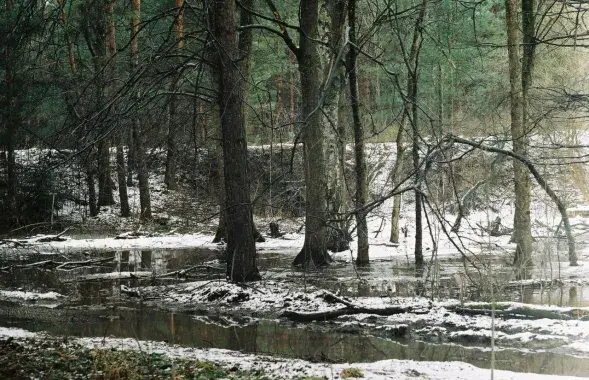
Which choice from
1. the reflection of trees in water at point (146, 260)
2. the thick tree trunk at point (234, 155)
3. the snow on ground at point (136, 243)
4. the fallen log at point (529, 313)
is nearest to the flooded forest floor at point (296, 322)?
the fallen log at point (529, 313)

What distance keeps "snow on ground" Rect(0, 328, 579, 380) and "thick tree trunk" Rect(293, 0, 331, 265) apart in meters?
7.35

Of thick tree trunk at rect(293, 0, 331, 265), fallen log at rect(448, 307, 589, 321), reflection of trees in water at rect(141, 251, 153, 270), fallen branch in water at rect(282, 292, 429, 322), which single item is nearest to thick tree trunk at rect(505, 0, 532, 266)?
thick tree trunk at rect(293, 0, 331, 265)

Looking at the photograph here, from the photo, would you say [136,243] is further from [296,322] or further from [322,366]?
[322,366]

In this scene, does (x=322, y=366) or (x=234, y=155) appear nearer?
(x=322, y=366)

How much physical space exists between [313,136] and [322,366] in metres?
9.00

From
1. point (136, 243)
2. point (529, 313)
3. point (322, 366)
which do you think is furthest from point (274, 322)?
point (136, 243)

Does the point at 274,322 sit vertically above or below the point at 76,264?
below

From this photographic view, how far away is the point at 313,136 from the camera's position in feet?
49.6

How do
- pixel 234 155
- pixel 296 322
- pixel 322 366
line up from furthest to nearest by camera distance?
pixel 234 155
pixel 296 322
pixel 322 366

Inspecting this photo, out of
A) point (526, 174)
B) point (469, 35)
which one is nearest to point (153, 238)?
point (526, 174)

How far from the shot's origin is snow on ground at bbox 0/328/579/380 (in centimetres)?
621

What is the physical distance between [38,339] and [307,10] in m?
9.99

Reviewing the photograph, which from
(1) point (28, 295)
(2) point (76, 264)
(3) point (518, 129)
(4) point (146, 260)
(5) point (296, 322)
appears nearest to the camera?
(5) point (296, 322)

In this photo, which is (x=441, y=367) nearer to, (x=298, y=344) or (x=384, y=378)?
(x=384, y=378)
